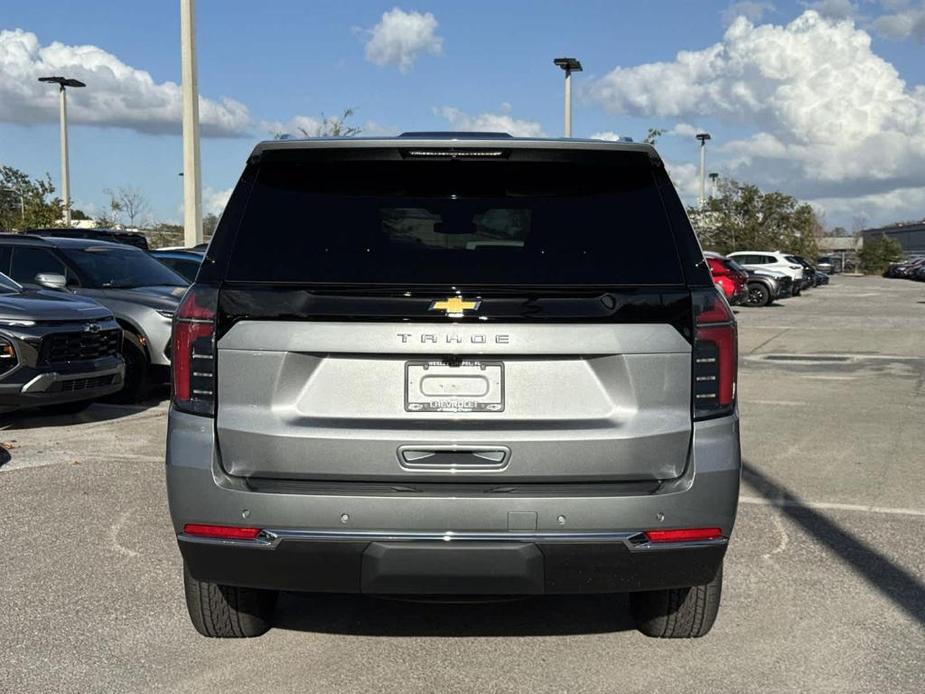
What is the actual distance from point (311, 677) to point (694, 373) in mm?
1816

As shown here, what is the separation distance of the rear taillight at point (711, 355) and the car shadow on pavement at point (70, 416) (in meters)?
7.62

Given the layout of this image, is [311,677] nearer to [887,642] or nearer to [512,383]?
[512,383]

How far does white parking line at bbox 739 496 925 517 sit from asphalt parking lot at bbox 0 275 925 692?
0.06 ft

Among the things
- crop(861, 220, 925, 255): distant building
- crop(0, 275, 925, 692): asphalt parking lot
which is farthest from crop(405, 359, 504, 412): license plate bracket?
crop(861, 220, 925, 255): distant building

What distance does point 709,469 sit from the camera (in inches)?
139

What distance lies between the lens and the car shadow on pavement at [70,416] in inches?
384

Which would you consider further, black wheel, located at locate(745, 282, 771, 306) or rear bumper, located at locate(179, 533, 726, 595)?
black wheel, located at locate(745, 282, 771, 306)

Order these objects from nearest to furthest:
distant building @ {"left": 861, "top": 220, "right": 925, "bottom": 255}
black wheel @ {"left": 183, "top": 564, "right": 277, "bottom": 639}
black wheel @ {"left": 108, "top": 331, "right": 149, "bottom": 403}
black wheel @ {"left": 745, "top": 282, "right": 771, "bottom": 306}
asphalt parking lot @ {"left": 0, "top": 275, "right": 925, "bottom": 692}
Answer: asphalt parking lot @ {"left": 0, "top": 275, "right": 925, "bottom": 692} < black wheel @ {"left": 183, "top": 564, "right": 277, "bottom": 639} < black wheel @ {"left": 108, "top": 331, "right": 149, "bottom": 403} < black wheel @ {"left": 745, "top": 282, "right": 771, "bottom": 306} < distant building @ {"left": 861, "top": 220, "right": 925, "bottom": 255}

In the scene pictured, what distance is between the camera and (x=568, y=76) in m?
32.8

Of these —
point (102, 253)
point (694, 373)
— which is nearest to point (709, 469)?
point (694, 373)

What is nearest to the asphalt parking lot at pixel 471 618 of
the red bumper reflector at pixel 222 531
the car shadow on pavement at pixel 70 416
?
the red bumper reflector at pixel 222 531

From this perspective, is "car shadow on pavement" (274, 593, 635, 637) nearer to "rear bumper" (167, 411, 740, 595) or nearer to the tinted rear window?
"rear bumper" (167, 411, 740, 595)

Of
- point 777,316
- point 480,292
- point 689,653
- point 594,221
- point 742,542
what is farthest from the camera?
point 777,316

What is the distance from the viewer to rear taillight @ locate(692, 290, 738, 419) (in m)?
3.55
